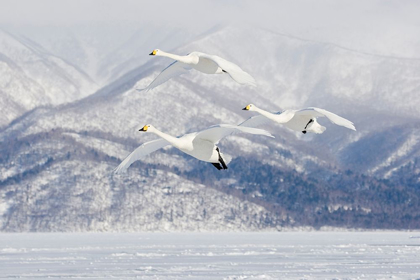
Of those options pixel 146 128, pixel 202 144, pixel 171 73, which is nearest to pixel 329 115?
pixel 202 144

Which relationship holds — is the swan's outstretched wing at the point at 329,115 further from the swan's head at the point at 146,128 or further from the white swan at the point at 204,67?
the swan's head at the point at 146,128

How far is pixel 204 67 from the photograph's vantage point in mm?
23578

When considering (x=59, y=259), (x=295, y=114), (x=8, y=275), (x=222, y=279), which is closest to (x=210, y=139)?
(x=295, y=114)

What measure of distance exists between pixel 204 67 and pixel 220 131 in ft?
5.96

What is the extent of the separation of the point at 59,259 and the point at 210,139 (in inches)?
2923

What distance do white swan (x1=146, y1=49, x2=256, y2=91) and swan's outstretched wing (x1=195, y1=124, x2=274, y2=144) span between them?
109 centimetres

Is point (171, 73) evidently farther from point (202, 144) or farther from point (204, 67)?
point (202, 144)

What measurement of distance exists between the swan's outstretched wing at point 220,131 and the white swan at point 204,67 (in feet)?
3.57

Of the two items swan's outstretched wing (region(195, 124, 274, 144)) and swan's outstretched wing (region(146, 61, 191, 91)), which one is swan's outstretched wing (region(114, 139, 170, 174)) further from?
swan's outstretched wing (region(146, 61, 191, 91))

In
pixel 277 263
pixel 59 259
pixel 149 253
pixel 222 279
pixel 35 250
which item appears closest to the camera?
pixel 222 279

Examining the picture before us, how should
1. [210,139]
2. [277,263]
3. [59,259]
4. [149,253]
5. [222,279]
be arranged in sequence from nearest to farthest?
[210,139]
[222,279]
[277,263]
[59,259]
[149,253]

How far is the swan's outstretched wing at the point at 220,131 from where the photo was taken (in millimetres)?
21312

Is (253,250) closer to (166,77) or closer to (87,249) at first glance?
(87,249)

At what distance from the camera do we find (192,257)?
9838cm
